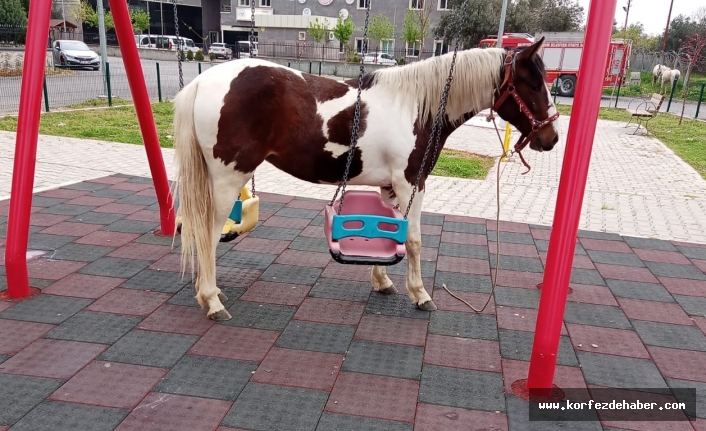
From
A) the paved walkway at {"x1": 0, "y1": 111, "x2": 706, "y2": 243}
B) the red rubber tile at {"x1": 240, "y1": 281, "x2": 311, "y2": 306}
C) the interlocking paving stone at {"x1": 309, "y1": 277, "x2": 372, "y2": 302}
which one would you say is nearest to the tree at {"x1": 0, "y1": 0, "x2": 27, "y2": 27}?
the paved walkway at {"x1": 0, "y1": 111, "x2": 706, "y2": 243}

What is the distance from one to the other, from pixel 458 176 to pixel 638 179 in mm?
3121

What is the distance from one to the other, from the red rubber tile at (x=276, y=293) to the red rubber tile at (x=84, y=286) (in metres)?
0.99

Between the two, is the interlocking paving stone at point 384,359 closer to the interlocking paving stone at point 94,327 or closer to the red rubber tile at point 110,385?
the red rubber tile at point 110,385

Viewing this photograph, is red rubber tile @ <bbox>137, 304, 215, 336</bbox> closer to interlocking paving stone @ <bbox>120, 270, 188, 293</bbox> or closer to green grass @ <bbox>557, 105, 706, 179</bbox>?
interlocking paving stone @ <bbox>120, 270, 188, 293</bbox>

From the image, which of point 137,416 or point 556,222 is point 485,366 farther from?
point 137,416

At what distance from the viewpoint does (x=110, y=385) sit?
103 inches

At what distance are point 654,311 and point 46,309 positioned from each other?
14.2ft

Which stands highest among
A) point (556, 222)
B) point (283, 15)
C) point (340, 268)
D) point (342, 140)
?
point (283, 15)

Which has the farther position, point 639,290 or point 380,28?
point 380,28

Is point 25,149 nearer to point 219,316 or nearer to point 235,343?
point 219,316

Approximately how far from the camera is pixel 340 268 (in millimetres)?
4355

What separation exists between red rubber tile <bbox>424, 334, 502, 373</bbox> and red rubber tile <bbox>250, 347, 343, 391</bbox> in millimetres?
587

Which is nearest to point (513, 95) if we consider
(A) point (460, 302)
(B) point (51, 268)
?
(A) point (460, 302)

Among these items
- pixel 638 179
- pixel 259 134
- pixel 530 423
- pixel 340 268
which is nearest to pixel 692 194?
pixel 638 179
